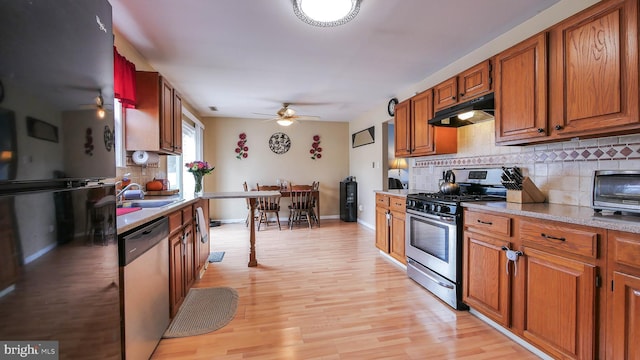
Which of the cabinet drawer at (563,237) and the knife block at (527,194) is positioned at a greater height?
the knife block at (527,194)

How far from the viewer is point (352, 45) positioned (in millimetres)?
2564

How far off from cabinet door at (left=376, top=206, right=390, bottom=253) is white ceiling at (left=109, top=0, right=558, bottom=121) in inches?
68.3

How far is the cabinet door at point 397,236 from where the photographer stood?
297 centimetres

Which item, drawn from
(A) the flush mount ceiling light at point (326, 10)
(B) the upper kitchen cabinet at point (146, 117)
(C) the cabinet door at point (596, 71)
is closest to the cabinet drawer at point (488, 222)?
(C) the cabinet door at point (596, 71)

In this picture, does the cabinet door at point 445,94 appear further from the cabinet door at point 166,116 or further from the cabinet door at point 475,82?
the cabinet door at point 166,116

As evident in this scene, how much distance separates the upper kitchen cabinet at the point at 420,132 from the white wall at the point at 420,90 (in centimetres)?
18

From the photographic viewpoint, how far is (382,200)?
3.42 metres

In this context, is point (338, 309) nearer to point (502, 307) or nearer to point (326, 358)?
point (326, 358)

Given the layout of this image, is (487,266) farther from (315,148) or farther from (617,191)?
(315,148)

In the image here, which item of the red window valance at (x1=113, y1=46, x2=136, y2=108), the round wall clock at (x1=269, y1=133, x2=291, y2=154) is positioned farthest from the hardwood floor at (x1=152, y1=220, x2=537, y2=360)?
the round wall clock at (x1=269, y1=133, x2=291, y2=154)

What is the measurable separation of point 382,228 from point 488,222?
1584 mm

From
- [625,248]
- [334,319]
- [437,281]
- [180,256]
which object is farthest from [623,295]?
[180,256]

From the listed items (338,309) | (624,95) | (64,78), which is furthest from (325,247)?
(64,78)

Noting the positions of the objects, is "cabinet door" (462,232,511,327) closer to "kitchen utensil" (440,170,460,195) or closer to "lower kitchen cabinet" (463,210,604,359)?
"lower kitchen cabinet" (463,210,604,359)
